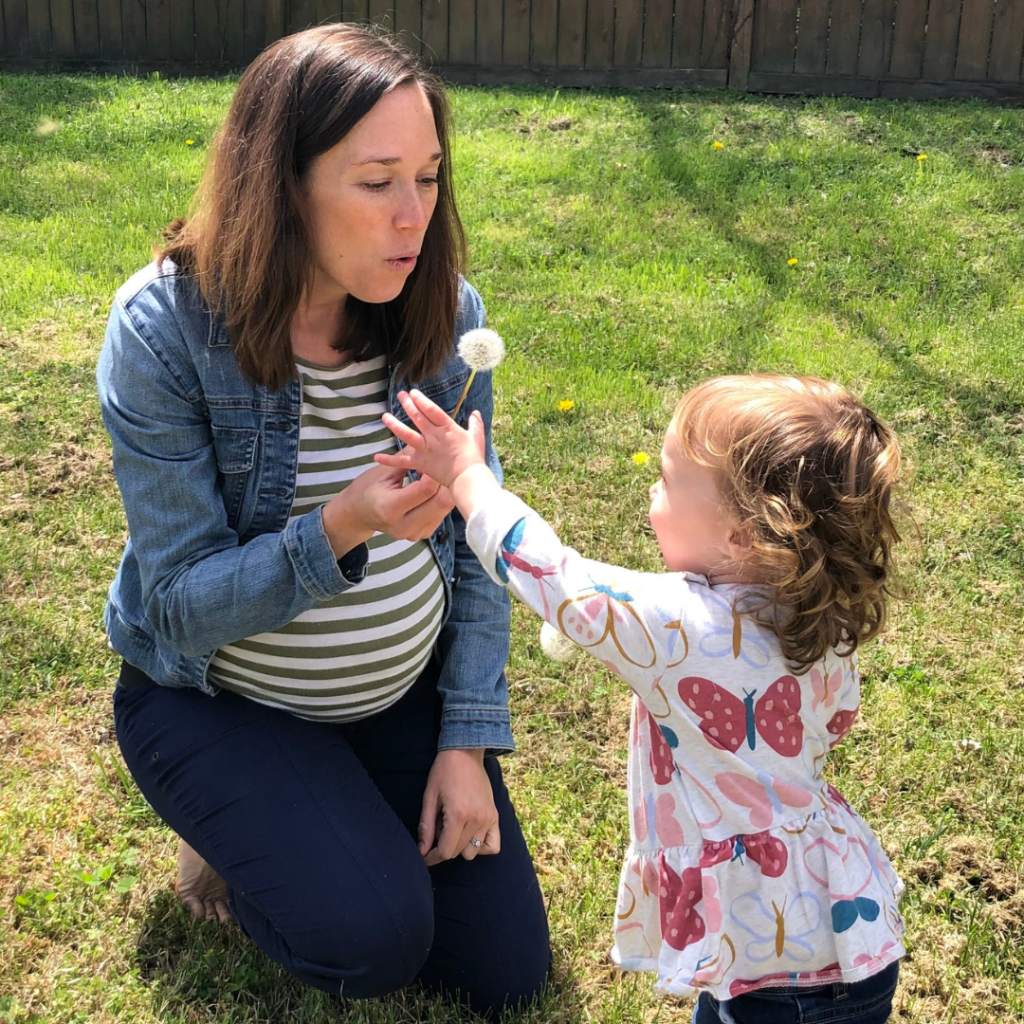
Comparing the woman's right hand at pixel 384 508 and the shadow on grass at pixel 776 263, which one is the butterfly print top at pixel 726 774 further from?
the shadow on grass at pixel 776 263

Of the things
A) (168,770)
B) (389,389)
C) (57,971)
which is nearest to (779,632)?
(389,389)

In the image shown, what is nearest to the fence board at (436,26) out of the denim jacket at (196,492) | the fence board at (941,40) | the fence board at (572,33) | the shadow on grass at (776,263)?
the fence board at (572,33)

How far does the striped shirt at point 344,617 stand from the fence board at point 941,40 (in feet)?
22.9

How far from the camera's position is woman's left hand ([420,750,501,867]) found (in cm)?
213

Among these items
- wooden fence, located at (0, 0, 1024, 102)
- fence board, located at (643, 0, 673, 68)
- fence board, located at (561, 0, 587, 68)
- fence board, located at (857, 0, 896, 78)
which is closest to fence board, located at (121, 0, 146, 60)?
wooden fence, located at (0, 0, 1024, 102)

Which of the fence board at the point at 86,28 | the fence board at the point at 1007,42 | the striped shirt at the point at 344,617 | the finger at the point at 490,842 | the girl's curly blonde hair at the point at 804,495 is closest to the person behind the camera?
the girl's curly blonde hair at the point at 804,495

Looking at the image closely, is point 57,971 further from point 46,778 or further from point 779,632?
point 779,632

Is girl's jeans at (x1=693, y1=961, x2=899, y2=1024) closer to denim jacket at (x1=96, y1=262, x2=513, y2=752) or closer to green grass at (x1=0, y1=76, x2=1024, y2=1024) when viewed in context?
green grass at (x1=0, y1=76, x2=1024, y2=1024)

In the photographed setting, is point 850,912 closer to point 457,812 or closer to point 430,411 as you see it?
point 457,812

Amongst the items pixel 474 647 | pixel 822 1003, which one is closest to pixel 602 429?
pixel 474 647

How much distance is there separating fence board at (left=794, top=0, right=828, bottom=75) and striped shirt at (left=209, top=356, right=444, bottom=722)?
22.1 ft

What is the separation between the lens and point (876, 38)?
7.74 m

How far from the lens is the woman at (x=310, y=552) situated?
6.09 ft

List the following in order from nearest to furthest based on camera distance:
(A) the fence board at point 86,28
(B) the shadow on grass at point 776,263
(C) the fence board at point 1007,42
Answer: (B) the shadow on grass at point 776,263, (C) the fence board at point 1007,42, (A) the fence board at point 86,28
